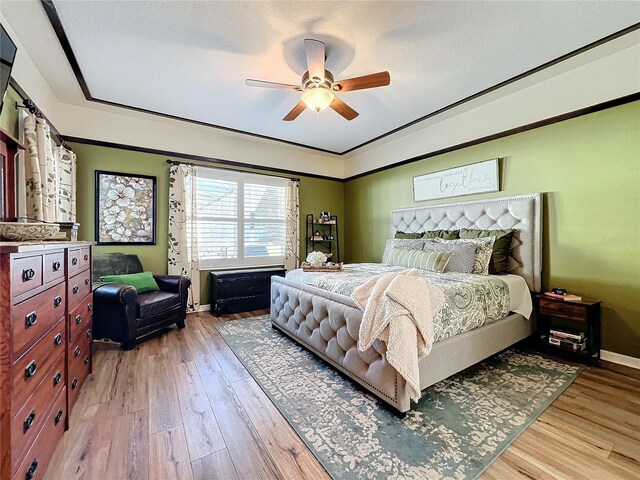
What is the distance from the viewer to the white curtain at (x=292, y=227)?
5.17m

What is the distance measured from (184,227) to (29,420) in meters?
3.24

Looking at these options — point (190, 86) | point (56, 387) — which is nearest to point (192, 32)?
point (190, 86)

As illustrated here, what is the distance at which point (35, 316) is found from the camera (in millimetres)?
1269

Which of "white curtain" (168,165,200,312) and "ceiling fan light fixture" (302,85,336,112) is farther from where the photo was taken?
"white curtain" (168,165,200,312)

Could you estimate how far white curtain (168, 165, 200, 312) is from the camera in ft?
13.4

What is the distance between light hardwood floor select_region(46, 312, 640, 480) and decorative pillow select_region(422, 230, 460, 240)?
1.78 metres

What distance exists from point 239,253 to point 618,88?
197 inches

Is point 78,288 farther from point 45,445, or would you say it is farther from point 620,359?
point 620,359

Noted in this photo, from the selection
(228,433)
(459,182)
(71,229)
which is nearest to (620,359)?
(459,182)

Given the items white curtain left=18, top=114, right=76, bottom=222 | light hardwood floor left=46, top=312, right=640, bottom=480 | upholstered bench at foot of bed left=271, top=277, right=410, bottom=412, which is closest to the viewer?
light hardwood floor left=46, top=312, right=640, bottom=480

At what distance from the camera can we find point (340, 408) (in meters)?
1.88

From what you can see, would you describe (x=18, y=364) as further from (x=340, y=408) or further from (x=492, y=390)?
(x=492, y=390)

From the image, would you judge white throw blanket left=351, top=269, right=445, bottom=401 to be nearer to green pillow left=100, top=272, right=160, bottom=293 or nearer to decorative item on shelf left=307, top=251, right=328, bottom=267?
decorative item on shelf left=307, top=251, right=328, bottom=267

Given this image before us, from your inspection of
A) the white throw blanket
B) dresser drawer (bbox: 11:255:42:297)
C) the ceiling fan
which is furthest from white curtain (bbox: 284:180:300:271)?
dresser drawer (bbox: 11:255:42:297)
